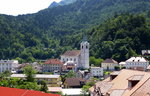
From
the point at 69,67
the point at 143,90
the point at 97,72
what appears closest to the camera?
the point at 143,90

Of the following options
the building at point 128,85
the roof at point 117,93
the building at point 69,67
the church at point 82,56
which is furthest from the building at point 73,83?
the roof at point 117,93

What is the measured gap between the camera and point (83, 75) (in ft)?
280

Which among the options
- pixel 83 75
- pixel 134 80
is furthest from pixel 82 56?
pixel 134 80

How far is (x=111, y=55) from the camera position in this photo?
117000mm

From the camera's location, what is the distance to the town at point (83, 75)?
25372 millimetres

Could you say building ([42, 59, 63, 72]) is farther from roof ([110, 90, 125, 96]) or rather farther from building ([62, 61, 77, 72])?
roof ([110, 90, 125, 96])

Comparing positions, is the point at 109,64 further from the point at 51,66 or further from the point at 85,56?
the point at 51,66

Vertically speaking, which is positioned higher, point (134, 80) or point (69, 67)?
point (134, 80)

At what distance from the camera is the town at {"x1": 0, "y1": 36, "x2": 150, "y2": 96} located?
83.2 ft

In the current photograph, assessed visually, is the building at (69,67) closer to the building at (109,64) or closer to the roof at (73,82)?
the building at (109,64)

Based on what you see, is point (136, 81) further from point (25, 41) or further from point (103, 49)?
point (25, 41)

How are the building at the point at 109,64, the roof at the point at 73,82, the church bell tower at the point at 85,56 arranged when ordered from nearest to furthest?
1. the roof at the point at 73,82
2. the building at the point at 109,64
3. the church bell tower at the point at 85,56

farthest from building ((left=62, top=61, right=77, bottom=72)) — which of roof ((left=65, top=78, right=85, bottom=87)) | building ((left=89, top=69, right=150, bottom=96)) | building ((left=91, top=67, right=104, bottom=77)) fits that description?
building ((left=89, top=69, right=150, bottom=96))

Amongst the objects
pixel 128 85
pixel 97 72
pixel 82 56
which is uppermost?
pixel 82 56
